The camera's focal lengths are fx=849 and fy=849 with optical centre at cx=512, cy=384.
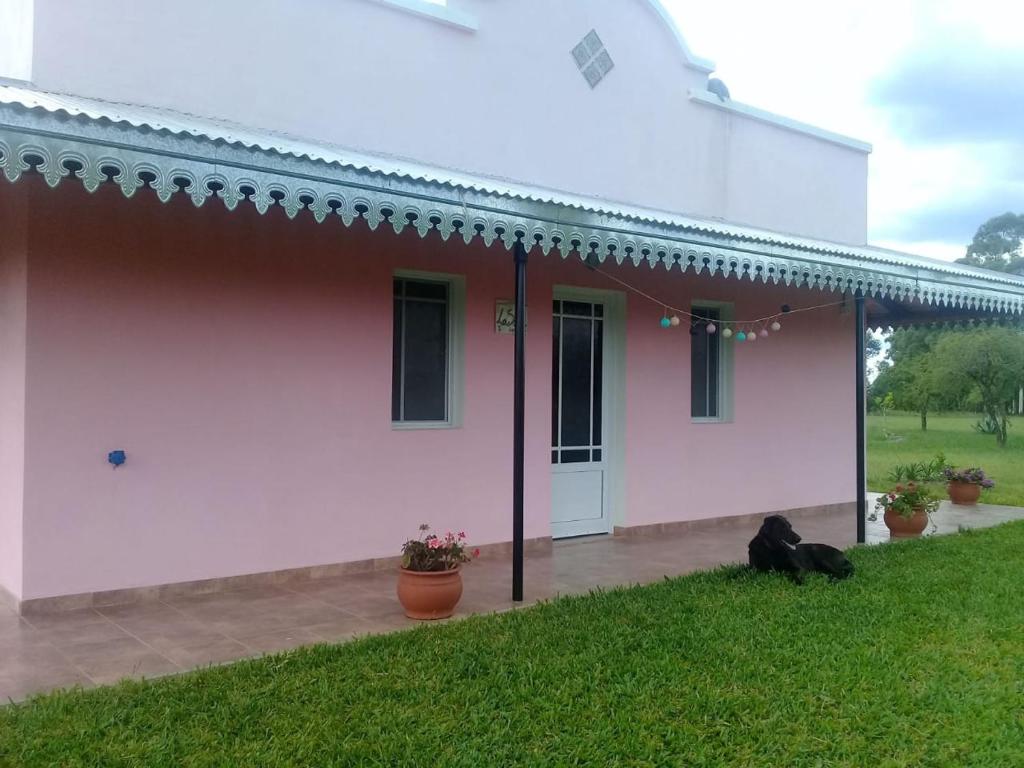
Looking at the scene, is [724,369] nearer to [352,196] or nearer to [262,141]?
[352,196]

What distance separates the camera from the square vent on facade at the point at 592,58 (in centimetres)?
922

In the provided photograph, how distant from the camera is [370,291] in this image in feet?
23.2

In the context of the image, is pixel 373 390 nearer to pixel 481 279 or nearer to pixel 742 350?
pixel 481 279

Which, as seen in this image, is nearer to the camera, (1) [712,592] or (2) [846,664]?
(2) [846,664]

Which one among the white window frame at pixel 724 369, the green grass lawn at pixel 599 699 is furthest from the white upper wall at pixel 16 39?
the white window frame at pixel 724 369

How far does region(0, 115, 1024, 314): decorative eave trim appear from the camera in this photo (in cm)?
415

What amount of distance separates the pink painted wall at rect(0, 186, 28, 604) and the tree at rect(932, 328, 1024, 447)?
24688mm

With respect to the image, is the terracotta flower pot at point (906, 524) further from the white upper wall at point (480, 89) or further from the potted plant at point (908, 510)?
the white upper wall at point (480, 89)

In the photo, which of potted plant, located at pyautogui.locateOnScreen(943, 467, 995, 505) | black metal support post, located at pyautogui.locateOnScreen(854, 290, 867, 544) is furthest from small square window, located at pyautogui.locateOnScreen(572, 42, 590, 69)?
potted plant, located at pyautogui.locateOnScreen(943, 467, 995, 505)

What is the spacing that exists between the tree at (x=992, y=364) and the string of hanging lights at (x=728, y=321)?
16.9 m

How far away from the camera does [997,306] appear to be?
952cm

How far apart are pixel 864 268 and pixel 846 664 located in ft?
14.5

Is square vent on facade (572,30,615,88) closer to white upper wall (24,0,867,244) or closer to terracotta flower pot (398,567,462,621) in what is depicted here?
white upper wall (24,0,867,244)

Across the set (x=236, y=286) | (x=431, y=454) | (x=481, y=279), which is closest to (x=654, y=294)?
(x=481, y=279)
